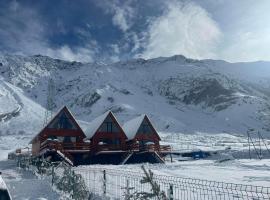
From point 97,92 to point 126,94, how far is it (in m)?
16.7

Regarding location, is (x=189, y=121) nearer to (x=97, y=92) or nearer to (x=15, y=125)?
(x=97, y=92)

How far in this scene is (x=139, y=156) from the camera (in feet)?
139

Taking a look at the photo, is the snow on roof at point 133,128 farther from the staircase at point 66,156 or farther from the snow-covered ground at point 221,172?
the snow-covered ground at point 221,172

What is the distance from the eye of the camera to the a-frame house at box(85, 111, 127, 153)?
4113cm

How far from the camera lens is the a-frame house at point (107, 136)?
41134mm

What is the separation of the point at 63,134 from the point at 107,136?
19.5 feet

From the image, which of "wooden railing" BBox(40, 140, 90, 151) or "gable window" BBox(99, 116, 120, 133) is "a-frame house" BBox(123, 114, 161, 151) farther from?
"wooden railing" BBox(40, 140, 90, 151)

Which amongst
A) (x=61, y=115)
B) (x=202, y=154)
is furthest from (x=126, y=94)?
(x=61, y=115)

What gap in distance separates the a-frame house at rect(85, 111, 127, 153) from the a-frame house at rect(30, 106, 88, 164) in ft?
5.44

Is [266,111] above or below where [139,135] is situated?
above

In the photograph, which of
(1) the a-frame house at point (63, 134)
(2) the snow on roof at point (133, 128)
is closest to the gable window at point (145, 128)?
(2) the snow on roof at point (133, 128)

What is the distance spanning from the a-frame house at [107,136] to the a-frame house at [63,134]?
1657 mm

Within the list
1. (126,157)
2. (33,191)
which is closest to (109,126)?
(126,157)

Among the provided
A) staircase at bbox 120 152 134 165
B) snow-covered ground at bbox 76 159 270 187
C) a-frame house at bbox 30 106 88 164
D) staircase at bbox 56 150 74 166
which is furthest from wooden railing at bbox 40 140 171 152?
snow-covered ground at bbox 76 159 270 187
